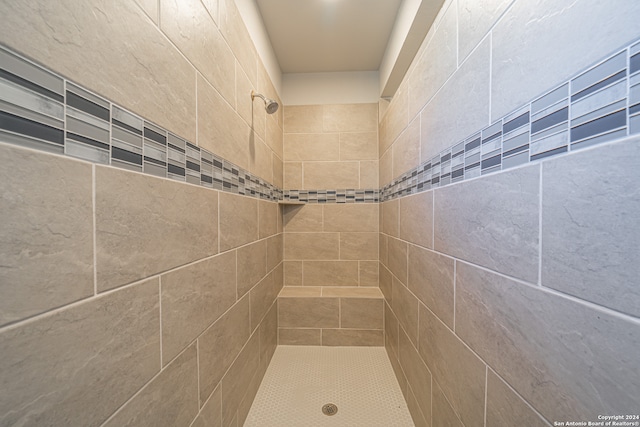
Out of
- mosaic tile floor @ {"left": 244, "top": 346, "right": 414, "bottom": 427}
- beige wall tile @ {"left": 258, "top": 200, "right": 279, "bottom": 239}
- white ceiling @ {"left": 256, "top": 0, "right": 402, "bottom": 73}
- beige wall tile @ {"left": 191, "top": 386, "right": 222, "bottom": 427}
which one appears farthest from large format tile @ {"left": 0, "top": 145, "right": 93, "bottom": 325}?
white ceiling @ {"left": 256, "top": 0, "right": 402, "bottom": 73}

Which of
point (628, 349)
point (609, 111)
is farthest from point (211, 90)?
point (628, 349)

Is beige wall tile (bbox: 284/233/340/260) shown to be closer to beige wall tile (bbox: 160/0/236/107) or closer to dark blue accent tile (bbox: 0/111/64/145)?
beige wall tile (bbox: 160/0/236/107)

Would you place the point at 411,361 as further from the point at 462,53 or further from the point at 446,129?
the point at 462,53

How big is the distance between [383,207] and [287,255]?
96 centimetres

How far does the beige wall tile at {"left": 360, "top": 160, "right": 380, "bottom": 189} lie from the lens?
205 cm

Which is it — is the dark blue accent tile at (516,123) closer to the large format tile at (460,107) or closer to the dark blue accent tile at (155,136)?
the large format tile at (460,107)

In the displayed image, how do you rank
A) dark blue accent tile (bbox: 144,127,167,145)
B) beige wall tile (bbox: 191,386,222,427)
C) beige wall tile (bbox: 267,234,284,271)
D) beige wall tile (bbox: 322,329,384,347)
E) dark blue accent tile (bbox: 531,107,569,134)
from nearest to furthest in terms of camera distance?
dark blue accent tile (bbox: 531,107,569,134), dark blue accent tile (bbox: 144,127,167,145), beige wall tile (bbox: 191,386,222,427), beige wall tile (bbox: 267,234,284,271), beige wall tile (bbox: 322,329,384,347)

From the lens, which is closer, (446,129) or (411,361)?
(446,129)

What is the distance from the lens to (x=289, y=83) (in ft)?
6.85

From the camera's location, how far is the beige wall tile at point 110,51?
348 millimetres

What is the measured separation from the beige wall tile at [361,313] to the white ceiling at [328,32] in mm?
1997

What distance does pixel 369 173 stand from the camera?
2057mm

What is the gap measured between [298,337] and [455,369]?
134 centimetres

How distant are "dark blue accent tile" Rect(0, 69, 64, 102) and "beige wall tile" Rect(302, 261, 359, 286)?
1.85m
